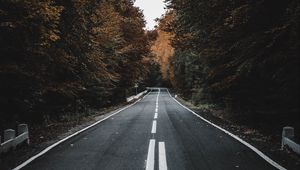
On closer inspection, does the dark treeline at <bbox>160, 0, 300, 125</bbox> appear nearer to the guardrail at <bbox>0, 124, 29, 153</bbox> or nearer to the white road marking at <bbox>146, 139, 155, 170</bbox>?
the white road marking at <bbox>146, 139, 155, 170</bbox>

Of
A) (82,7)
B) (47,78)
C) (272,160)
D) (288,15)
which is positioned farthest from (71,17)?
(272,160)

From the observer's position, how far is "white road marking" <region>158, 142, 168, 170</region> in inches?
313

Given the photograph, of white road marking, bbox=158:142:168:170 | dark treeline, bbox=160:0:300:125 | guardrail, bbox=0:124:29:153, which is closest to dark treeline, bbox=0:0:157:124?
guardrail, bbox=0:124:29:153

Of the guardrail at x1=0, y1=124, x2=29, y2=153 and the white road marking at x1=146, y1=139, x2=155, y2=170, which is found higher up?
the guardrail at x1=0, y1=124, x2=29, y2=153

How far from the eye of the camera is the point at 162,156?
9000 mm

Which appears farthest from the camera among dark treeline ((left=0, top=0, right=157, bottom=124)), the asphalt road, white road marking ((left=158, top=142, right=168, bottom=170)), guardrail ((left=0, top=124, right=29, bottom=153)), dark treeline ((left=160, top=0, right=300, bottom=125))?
dark treeline ((left=160, top=0, right=300, bottom=125))

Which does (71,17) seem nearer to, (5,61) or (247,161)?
(5,61)

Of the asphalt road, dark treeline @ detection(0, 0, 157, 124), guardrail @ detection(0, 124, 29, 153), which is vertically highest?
Result: dark treeline @ detection(0, 0, 157, 124)

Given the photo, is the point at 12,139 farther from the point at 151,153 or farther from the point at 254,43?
the point at 254,43

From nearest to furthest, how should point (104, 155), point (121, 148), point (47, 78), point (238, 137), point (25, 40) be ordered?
1. point (104, 155)
2. point (121, 148)
3. point (25, 40)
4. point (238, 137)
5. point (47, 78)

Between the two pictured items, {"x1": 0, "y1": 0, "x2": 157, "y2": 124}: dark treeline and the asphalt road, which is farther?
{"x1": 0, "y1": 0, "x2": 157, "y2": 124}: dark treeline

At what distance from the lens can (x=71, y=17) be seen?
14.7m

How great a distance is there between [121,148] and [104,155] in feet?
3.43

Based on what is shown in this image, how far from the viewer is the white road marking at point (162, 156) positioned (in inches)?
313
